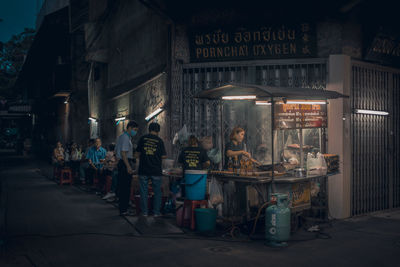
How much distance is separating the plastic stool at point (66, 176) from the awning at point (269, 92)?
907cm

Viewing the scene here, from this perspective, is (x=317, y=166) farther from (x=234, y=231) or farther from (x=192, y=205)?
(x=192, y=205)

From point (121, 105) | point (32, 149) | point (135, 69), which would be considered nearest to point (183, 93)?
point (135, 69)

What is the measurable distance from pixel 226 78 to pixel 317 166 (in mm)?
3594

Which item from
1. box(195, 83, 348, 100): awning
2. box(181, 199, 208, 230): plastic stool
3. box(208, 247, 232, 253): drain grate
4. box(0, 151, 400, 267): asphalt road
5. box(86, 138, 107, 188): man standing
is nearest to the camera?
box(0, 151, 400, 267): asphalt road

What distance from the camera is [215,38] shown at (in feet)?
34.7

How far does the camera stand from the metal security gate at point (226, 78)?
395 inches

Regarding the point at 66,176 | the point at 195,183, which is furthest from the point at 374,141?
the point at 66,176

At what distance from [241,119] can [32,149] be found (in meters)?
38.9

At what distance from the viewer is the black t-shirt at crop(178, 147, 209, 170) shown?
27.4 feet

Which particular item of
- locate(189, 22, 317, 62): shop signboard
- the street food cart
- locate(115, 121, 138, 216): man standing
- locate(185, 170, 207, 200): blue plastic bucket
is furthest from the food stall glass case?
locate(115, 121, 138, 216): man standing

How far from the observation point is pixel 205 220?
770 cm

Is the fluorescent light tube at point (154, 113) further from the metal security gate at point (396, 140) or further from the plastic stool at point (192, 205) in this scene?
the metal security gate at point (396, 140)

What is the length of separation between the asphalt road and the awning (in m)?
2.63

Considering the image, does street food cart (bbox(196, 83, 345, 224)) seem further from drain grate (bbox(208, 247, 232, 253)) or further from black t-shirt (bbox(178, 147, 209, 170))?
drain grate (bbox(208, 247, 232, 253))
